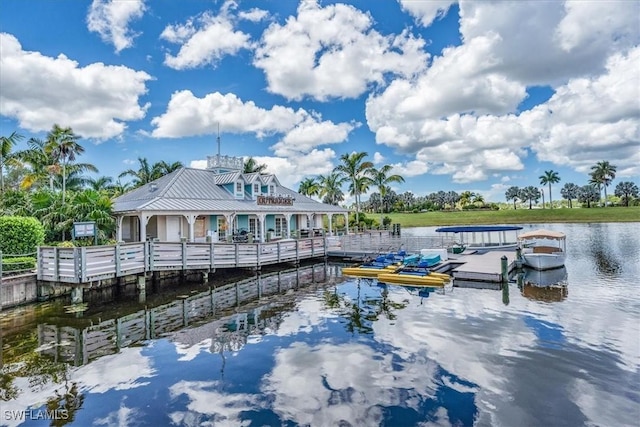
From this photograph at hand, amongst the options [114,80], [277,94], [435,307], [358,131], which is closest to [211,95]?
[277,94]

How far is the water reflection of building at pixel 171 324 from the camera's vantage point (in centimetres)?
973

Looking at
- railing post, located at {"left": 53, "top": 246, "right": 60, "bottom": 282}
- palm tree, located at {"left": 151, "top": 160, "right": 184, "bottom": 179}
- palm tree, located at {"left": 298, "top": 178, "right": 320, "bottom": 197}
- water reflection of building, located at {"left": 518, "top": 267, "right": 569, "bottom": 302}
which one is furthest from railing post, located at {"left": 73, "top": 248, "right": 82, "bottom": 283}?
palm tree, located at {"left": 298, "top": 178, "right": 320, "bottom": 197}

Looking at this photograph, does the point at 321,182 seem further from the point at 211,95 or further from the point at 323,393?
the point at 323,393

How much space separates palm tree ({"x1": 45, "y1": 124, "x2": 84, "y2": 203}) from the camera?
25.6 meters

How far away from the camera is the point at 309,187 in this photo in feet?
169

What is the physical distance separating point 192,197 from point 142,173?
19.5m

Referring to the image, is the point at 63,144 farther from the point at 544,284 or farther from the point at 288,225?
the point at 544,284

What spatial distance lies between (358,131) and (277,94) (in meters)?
12.3

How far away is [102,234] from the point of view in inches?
765

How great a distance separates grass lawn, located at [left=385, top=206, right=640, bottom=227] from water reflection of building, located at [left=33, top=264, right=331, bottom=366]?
5732 centimetres

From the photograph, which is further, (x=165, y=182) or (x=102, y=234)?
(x=165, y=182)

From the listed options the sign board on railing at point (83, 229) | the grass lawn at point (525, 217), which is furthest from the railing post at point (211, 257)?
the grass lawn at point (525, 217)

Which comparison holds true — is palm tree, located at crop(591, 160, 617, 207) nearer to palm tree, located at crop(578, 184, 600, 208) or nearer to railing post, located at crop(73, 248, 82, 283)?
palm tree, located at crop(578, 184, 600, 208)

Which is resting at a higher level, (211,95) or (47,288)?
(211,95)
